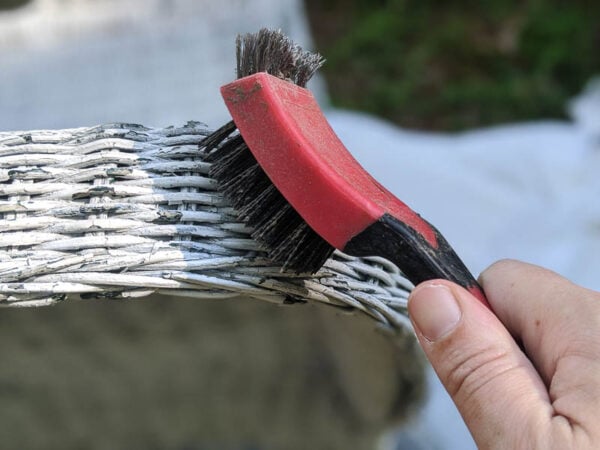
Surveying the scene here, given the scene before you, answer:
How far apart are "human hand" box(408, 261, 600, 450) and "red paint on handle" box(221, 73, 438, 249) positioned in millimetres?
48

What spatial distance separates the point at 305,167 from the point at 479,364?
0.15 meters

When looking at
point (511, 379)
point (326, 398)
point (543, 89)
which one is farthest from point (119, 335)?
point (543, 89)

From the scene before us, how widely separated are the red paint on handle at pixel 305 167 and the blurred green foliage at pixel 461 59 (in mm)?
1205

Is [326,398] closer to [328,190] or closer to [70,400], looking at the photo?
[70,400]

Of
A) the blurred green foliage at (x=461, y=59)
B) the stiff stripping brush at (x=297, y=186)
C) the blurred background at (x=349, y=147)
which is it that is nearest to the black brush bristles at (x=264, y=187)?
the stiff stripping brush at (x=297, y=186)

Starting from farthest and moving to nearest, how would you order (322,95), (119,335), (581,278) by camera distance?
1. (322,95)
2. (581,278)
3. (119,335)

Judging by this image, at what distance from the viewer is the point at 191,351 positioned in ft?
3.08

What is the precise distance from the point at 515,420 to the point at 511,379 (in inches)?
0.9

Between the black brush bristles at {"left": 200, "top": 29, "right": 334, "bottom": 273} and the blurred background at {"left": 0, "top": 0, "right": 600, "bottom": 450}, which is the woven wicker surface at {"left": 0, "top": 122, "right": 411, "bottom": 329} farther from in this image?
the blurred background at {"left": 0, "top": 0, "right": 600, "bottom": 450}

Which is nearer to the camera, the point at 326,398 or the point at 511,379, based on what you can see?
the point at 511,379

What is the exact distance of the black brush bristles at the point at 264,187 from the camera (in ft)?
1.36

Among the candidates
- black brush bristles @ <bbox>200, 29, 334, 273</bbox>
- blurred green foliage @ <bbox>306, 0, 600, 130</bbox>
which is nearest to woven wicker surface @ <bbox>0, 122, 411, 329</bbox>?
black brush bristles @ <bbox>200, 29, 334, 273</bbox>

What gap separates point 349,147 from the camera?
1194mm

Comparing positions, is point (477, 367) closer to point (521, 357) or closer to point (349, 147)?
point (521, 357)
